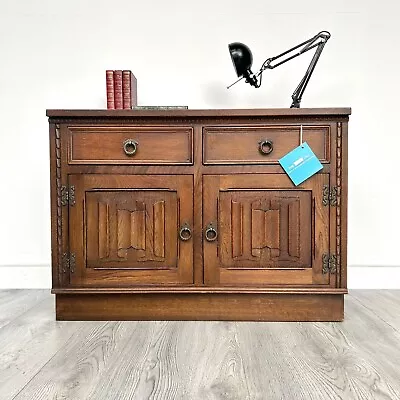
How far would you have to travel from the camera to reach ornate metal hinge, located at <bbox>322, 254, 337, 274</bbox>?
1611 millimetres

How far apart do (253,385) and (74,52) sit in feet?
5.47

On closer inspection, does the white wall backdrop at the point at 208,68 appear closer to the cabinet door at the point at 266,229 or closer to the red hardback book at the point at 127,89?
the red hardback book at the point at 127,89

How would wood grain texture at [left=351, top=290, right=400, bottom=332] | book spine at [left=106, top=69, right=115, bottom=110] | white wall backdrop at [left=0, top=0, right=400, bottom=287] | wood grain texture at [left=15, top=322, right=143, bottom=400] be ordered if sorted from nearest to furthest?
wood grain texture at [left=15, top=322, right=143, bottom=400]
wood grain texture at [left=351, top=290, right=400, bottom=332]
book spine at [left=106, top=69, right=115, bottom=110]
white wall backdrop at [left=0, top=0, right=400, bottom=287]

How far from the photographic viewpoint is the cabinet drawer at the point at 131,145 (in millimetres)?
1620

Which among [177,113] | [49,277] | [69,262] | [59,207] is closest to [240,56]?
[177,113]

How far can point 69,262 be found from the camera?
1628 mm

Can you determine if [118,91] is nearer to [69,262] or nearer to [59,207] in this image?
[59,207]

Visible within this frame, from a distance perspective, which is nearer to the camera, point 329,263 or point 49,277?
point 329,263

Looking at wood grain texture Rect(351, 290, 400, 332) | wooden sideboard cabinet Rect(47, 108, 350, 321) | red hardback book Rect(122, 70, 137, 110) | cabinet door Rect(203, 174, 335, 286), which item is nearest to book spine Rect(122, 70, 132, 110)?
red hardback book Rect(122, 70, 137, 110)

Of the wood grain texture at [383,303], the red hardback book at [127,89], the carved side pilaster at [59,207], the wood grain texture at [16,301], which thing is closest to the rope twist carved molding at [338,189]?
the wood grain texture at [383,303]

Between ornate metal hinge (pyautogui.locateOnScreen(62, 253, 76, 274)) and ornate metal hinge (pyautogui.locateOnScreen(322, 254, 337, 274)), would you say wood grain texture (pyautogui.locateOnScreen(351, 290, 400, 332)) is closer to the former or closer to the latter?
ornate metal hinge (pyautogui.locateOnScreen(322, 254, 337, 274))

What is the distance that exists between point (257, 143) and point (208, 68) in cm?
70

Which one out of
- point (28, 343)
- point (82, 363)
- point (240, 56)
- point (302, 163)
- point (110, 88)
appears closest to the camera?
point (82, 363)

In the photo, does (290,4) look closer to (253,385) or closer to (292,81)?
(292,81)
